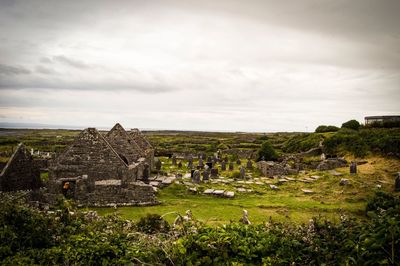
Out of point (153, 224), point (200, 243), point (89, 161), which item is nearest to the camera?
point (200, 243)

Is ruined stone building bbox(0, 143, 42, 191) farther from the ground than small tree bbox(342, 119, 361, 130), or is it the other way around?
small tree bbox(342, 119, 361, 130)

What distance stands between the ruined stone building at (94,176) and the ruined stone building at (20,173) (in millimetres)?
963

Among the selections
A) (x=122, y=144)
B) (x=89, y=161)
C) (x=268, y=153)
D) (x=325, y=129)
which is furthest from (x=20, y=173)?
(x=325, y=129)

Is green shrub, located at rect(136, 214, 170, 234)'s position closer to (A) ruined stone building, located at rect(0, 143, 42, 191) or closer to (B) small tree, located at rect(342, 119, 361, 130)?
(A) ruined stone building, located at rect(0, 143, 42, 191)

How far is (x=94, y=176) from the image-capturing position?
687 inches

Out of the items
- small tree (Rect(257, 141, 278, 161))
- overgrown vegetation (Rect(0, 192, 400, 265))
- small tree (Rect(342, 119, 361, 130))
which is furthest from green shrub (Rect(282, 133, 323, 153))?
overgrown vegetation (Rect(0, 192, 400, 265))

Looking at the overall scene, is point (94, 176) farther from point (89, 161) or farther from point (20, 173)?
point (20, 173)

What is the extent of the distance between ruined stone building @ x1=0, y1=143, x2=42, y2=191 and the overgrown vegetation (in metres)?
8.53

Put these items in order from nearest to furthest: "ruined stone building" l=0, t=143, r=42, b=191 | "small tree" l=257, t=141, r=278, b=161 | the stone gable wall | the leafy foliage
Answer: "ruined stone building" l=0, t=143, r=42, b=191 → the stone gable wall → "small tree" l=257, t=141, r=278, b=161 → the leafy foliage

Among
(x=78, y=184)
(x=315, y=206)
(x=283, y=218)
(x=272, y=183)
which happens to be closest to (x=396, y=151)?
(x=272, y=183)

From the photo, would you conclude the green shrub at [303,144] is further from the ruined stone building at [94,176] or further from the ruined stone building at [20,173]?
the ruined stone building at [20,173]

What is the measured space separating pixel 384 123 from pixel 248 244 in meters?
57.0

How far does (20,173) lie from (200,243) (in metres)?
13.2

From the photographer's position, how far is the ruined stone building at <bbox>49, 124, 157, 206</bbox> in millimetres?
16078
